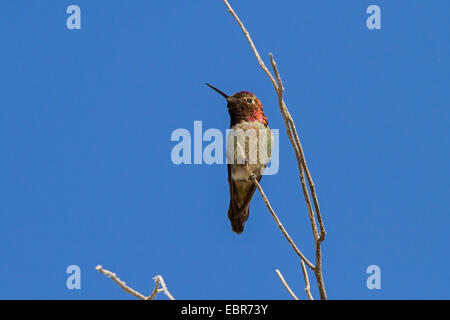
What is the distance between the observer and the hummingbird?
9.89m

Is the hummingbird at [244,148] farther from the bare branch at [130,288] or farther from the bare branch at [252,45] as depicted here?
the bare branch at [130,288]

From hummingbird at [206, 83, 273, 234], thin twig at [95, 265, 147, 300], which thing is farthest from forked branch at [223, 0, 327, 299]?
hummingbird at [206, 83, 273, 234]

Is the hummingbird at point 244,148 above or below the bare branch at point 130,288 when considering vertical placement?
above

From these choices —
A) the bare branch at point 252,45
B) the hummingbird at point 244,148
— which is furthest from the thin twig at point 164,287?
the hummingbird at point 244,148

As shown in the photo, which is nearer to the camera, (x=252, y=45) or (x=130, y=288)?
(x=130, y=288)

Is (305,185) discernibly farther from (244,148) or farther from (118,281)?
(244,148)

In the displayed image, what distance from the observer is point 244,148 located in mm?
9875

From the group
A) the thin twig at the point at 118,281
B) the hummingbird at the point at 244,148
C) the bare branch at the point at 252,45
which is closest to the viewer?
the thin twig at the point at 118,281

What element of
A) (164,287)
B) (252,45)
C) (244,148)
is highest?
(244,148)

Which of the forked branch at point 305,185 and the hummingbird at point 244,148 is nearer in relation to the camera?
the forked branch at point 305,185

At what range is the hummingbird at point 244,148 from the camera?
9.89 metres

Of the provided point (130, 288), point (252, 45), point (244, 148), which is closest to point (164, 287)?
point (130, 288)
